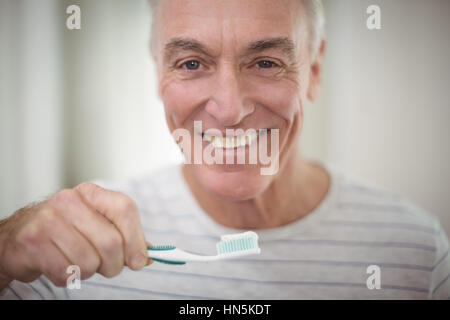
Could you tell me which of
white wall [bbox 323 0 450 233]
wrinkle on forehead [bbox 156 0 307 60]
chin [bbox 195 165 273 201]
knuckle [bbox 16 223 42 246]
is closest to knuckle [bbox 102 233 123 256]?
knuckle [bbox 16 223 42 246]

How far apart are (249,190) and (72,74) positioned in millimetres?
591

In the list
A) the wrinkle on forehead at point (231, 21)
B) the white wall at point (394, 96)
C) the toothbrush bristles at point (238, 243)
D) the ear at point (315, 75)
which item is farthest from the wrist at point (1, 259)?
the white wall at point (394, 96)

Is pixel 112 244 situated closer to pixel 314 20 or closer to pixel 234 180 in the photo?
pixel 234 180

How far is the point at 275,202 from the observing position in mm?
923

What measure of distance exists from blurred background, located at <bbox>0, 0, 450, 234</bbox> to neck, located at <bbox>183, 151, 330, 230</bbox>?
206 mm

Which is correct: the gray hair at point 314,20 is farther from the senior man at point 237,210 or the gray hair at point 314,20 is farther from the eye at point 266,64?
the eye at point 266,64

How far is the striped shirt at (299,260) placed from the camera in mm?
844

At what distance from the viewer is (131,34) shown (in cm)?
104

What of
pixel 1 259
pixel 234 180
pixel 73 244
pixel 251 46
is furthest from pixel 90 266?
pixel 251 46

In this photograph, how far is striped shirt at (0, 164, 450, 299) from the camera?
0.84 m

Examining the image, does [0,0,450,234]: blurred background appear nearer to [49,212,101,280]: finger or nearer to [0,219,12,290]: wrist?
[0,219,12,290]: wrist

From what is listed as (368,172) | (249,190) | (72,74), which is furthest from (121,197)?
(368,172)

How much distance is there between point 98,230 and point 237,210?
1.25ft

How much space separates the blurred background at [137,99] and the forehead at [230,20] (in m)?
0.23
